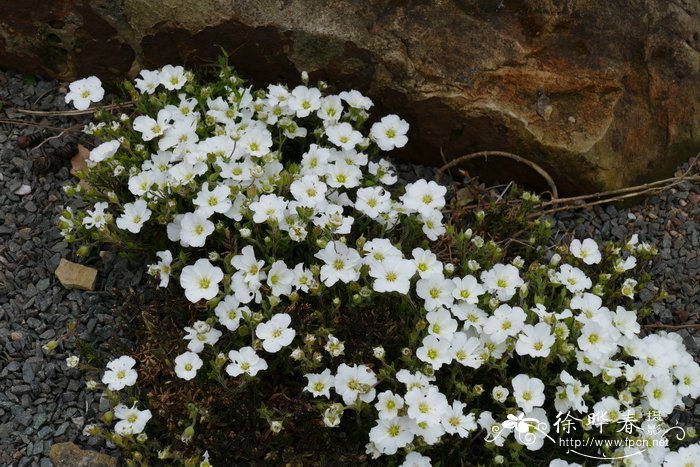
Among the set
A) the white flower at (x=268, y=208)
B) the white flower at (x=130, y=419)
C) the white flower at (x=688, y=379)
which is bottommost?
the white flower at (x=130, y=419)

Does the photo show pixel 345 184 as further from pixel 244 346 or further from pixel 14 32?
pixel 14 32

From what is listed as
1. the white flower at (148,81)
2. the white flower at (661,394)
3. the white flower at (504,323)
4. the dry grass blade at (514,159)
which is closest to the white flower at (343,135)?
the dry grass blade at (514,159)

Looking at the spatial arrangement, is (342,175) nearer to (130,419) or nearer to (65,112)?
(130,419)

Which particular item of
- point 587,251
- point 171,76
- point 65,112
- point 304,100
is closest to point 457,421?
point 587,251

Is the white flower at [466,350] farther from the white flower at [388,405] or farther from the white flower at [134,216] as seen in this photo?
the white flower at [134,216]

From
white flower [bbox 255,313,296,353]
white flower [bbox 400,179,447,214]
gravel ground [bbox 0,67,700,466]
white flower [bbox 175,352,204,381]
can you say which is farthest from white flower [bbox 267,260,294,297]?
gravel ground [bbox 0,67,700,466]

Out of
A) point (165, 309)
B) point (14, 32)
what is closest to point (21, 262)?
point (165, 309)
